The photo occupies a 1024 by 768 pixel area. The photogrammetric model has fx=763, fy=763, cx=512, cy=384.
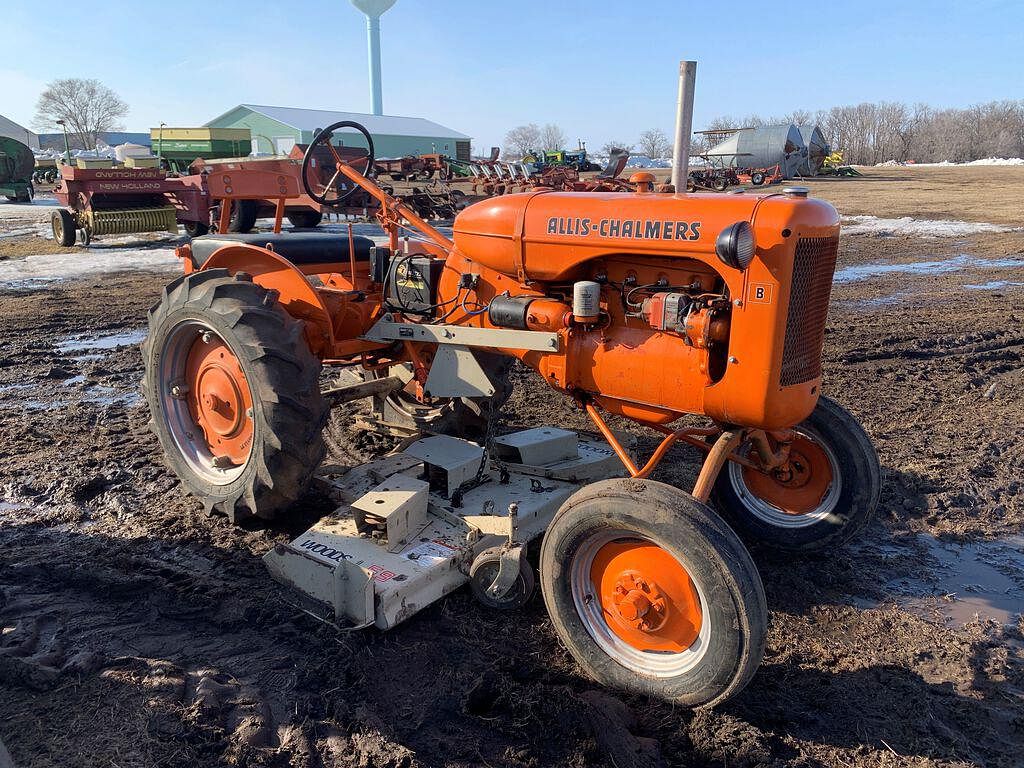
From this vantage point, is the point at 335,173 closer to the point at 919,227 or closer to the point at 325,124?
the point at 919,227

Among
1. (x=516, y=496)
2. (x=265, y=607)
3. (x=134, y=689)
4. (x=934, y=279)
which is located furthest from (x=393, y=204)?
(x=934, y=279)

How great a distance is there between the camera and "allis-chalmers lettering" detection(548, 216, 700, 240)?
115 inches

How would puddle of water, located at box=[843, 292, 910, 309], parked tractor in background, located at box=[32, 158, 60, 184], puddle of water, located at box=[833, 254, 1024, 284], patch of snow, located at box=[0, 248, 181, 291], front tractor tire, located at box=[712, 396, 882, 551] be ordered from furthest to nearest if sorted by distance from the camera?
parked tractor in background, located at box=[32, 158, 60, 184]
puddle of water, located at box=[833, 254, 1024, 284]
patch of snow, located at box=[0, 248, 181, 291]
puddle of water, located at box=[843, 292, 910, 309]
front tractor tire, located at box=[712, 396, 882, 551]

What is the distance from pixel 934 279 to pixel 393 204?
9.60 meters

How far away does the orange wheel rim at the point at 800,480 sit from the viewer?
368cm

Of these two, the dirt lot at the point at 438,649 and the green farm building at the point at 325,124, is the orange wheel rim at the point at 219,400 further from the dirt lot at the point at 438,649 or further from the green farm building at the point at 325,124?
the green farm building at the point at 325,124

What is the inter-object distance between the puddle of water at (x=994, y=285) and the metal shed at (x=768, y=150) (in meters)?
25.4

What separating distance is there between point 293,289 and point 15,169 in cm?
2724

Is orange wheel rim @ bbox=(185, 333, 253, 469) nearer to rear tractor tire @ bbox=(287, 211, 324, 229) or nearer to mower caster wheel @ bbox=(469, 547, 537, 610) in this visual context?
mower caster wheel @ bbox=(469, 547, 537, 610)

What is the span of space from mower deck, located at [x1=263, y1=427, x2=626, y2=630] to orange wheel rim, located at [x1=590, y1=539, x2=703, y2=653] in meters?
0.51

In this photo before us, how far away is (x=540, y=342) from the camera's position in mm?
3355

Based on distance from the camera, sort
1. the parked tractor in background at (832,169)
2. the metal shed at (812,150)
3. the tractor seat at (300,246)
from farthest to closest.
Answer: the parked tractor in background at (832,169), the metal shed at (812,150), the tractor seat at (300,246)

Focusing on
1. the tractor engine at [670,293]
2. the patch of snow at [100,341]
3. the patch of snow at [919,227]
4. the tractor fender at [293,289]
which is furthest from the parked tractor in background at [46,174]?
the tractor engine at [670,293]

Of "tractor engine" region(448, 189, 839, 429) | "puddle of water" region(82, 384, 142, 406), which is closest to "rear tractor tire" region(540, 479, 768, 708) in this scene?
"tractor engine" region(448, 189, 839, 429)
